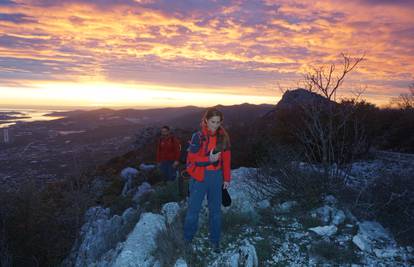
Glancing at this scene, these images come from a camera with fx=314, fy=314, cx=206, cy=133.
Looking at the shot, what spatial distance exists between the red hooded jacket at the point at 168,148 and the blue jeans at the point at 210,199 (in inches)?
223

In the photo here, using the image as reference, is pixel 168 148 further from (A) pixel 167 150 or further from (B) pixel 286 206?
(B) pixel 286 206

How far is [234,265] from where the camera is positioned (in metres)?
3.98

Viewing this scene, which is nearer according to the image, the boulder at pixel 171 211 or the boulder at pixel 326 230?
the boulder at pixel 326 230

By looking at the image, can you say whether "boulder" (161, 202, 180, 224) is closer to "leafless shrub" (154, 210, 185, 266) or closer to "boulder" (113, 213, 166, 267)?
"boulder" (113, 213, 166, 267)

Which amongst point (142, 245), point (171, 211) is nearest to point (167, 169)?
point (171, 211)

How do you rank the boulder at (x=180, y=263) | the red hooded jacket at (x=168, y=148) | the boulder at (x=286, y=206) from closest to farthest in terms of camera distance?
the boulder at (x=180, y=263) → the boulder at (x=286, y=206) → the red hooded jacket at (x=168, y=148)

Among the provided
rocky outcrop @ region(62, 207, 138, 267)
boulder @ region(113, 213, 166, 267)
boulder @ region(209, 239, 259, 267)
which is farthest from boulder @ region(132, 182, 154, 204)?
Answer: boulder @ region(209, 239, 259, 267)

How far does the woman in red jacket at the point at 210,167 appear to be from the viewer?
4227 millimetres

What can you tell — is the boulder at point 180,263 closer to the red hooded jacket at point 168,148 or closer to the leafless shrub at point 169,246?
the leafless shrub at point 169,246

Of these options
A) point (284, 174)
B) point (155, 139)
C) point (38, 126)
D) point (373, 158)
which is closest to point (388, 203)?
point (284, 174)

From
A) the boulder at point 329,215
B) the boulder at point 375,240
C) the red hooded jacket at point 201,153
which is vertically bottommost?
the boulder at point 375,240

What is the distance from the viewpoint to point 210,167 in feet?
13.9

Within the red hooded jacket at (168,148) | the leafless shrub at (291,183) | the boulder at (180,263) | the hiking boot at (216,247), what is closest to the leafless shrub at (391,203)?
the leafless shrub at (291,183)

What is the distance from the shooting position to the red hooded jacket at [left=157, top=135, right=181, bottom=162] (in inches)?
394
